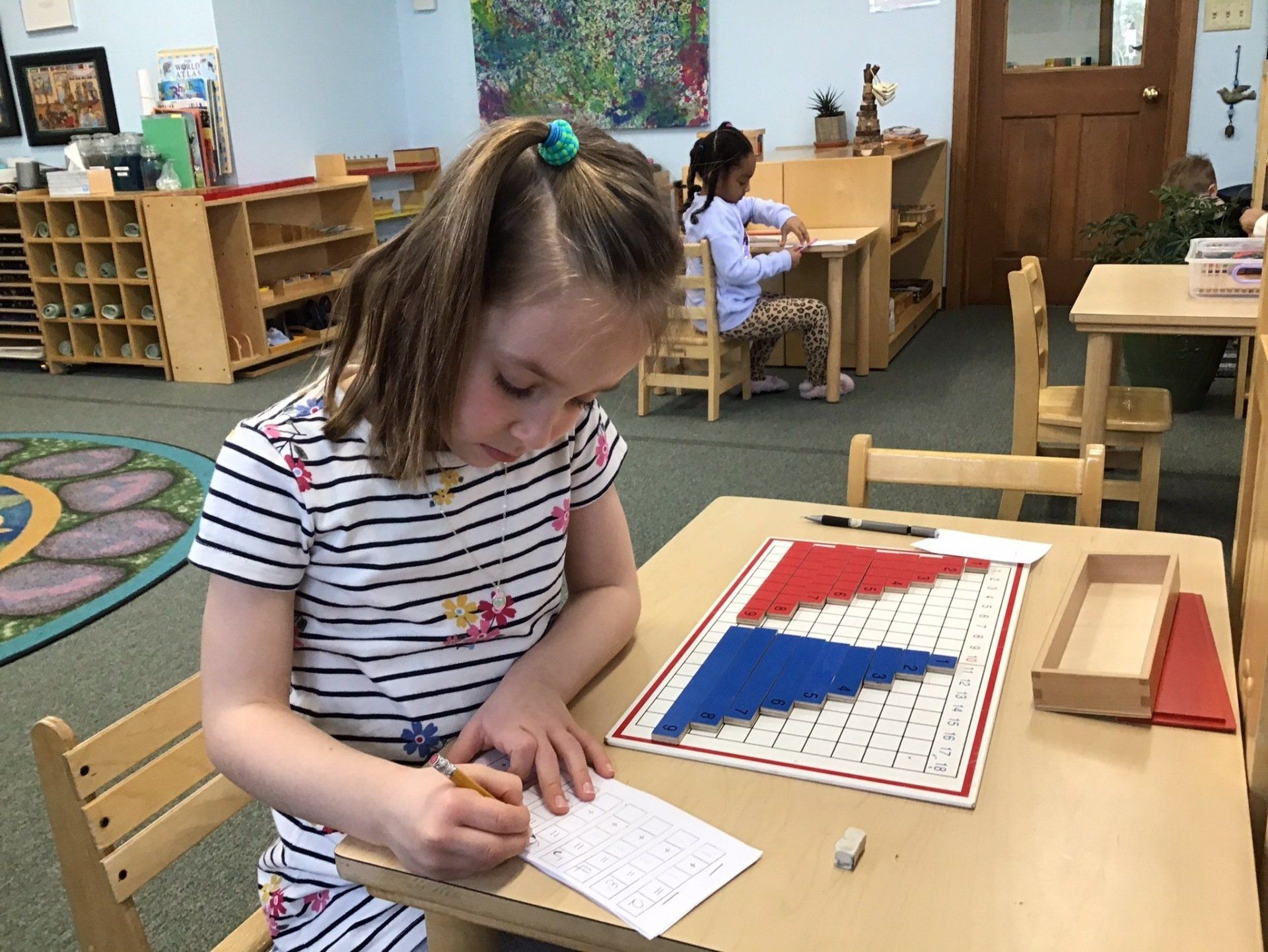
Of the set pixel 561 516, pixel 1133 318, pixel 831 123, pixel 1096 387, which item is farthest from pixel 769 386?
pixel 561 516

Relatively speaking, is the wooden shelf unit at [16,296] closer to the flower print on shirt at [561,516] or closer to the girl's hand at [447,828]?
the flower print on shirt at [561,516]

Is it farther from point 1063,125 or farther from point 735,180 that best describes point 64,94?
point 1063,125

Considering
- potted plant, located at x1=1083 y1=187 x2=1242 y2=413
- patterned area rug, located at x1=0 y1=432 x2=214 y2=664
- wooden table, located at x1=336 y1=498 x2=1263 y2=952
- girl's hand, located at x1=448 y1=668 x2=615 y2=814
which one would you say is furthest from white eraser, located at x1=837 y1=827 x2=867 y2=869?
potted plant, located at x1=1083 y1=187 x2=1242 y2=413

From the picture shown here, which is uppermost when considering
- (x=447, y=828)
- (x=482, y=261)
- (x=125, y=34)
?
(x=125, y=34)

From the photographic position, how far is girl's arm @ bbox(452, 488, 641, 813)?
2.55ft

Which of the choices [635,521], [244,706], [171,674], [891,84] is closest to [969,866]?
[244,706]

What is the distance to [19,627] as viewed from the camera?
247cm

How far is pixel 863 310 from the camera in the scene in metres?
4.30

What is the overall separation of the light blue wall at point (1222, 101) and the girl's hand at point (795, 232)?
6.90 feet

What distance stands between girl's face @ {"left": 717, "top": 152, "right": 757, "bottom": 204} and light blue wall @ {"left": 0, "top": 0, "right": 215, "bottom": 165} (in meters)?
2.50

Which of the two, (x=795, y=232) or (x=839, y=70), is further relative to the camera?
(x=839, y=70)

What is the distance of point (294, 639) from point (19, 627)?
198 cm

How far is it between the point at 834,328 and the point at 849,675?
3.18 metres

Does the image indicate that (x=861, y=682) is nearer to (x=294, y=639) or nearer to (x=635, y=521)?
(x=294, y=639)
